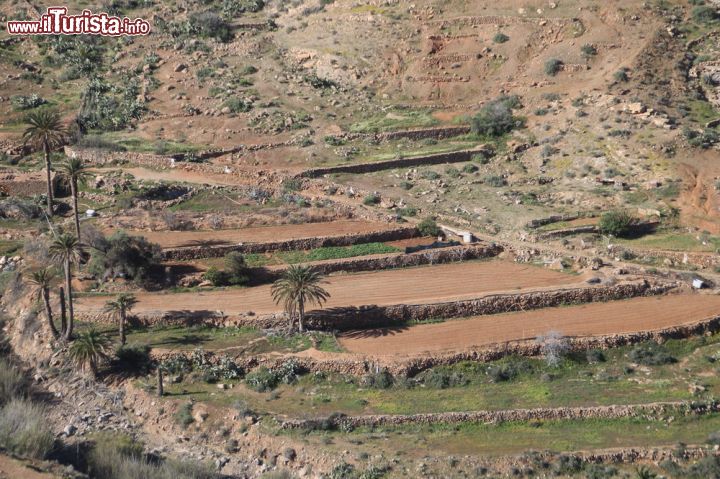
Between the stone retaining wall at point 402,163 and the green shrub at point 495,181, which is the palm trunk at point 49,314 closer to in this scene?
the stone retaining wall at point 402,163

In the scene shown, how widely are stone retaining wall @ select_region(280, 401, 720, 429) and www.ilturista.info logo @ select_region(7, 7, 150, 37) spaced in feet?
161

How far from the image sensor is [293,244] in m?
49.0

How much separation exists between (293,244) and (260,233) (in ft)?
8.83

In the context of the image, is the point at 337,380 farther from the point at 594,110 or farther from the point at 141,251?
the point at 594,110

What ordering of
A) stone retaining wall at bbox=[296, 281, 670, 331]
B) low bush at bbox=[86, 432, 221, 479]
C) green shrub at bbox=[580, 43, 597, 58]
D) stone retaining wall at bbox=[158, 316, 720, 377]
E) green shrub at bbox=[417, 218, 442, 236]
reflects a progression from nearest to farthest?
low bush at bbox=[86, 432, 221, 479]
stone retaining wall at bbox=[158, 316, 720, 377]
stone retaining wall at bbox=[296, 281, 670, 331]
green shrub at bbox=[417, 218, 442, 236]
green shrub at bbox=[580, 43, 597, 58]

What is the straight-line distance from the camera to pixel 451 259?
159ft

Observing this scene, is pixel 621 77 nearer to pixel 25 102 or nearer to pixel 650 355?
pixel 650 355

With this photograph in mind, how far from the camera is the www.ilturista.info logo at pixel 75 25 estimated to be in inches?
2953

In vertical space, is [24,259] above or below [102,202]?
below

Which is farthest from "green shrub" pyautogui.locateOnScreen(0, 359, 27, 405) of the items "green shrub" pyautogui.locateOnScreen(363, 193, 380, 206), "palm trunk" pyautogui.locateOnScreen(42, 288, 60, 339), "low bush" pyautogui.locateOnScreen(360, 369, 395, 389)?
"green shrub" pyautogui.locateOnScreen(363, 193, 380, 206)

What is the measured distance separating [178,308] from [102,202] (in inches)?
556

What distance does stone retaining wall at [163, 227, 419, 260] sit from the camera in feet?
156

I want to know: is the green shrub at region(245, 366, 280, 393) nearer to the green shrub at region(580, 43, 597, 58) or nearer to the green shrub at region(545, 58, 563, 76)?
the green shrub at region(545, 58, 563, 76)

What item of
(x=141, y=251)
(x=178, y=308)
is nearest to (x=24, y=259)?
(x=141, y=251)
